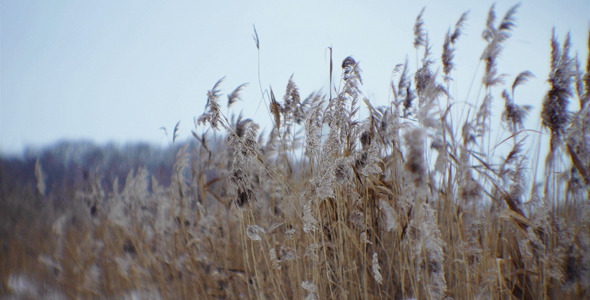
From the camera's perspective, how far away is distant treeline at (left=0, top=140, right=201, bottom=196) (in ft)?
16.9

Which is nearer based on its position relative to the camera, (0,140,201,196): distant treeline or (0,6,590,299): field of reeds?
(0,6,590,299): field of reeds

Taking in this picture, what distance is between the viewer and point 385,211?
146 centimetres

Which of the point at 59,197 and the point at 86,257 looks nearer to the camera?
the point at 86,257

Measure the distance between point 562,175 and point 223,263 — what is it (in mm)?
2005

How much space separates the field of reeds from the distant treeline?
241 cm

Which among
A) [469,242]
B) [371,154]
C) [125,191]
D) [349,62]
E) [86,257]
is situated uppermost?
[349,62]

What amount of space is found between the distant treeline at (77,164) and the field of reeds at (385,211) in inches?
94.7

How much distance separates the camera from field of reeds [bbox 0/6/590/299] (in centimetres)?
138

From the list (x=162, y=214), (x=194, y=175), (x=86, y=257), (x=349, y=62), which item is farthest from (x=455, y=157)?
(x=86, y=257)

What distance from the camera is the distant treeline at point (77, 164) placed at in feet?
16.9

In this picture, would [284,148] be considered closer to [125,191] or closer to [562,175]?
[125,191]

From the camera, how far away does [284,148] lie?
7.60ft

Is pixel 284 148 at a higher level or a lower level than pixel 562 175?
higher

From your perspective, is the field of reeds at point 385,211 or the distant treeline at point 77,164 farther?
the distant treeline at point 77,164
